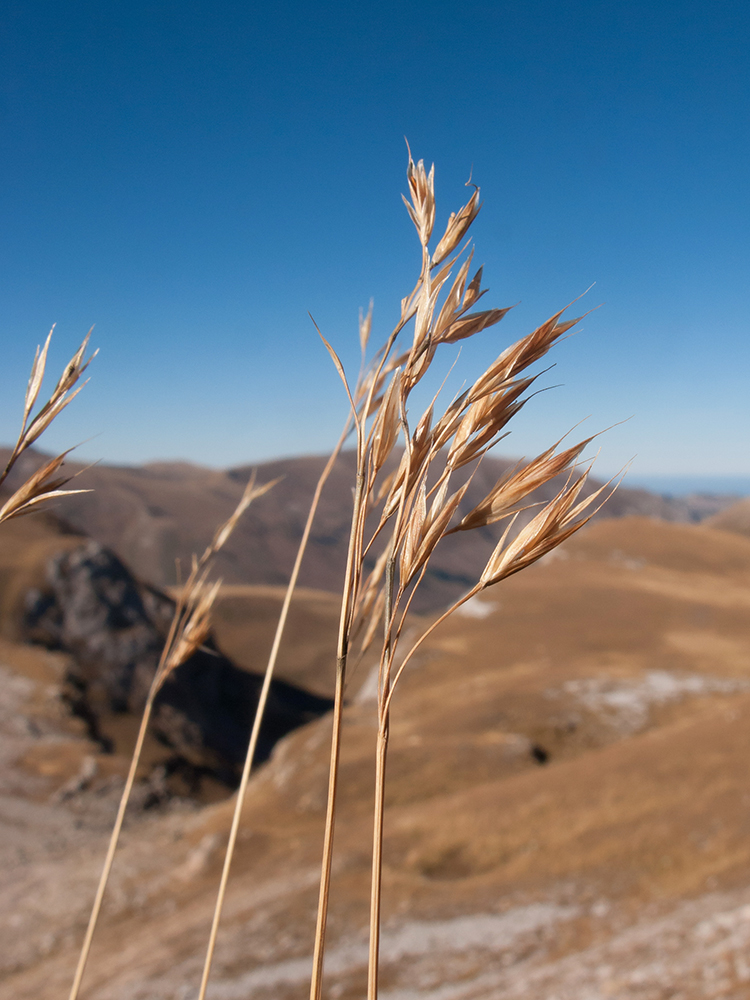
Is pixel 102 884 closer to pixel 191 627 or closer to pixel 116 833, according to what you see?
pixel 116 833

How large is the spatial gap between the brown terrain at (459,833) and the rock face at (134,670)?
3.73ft

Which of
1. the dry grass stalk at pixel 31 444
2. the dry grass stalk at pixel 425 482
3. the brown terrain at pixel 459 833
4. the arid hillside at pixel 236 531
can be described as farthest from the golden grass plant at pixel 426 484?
the arid hillside at pixel 236 531

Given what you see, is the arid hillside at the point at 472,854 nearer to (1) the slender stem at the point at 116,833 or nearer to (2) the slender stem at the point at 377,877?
(1) the slender stem at the point at 116,833

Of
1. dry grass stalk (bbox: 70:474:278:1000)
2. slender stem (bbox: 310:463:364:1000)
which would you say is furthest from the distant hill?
slender stem (bbox: 310:463:364:1000)

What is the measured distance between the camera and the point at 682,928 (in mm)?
6879

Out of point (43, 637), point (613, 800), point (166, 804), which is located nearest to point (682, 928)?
point (613, 800)

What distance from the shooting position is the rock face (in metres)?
26.8

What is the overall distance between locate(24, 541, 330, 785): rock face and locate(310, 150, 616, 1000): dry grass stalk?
25.2 metres

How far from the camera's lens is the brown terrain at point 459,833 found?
7.65 m

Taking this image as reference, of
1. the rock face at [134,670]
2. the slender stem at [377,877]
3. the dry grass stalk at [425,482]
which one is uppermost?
the dry grass stalk at [425,482]

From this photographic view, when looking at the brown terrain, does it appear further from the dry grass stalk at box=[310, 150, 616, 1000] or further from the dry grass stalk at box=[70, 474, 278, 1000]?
the dry grass stalk at box=[310, 150, 616, 1000]

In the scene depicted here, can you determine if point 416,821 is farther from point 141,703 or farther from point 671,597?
point 671,597

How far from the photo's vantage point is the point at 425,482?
2.80ft

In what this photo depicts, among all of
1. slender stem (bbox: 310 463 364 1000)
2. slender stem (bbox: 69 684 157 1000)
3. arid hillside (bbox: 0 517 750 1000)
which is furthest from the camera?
arid hillside (bbox: 0 517 750 1000)
